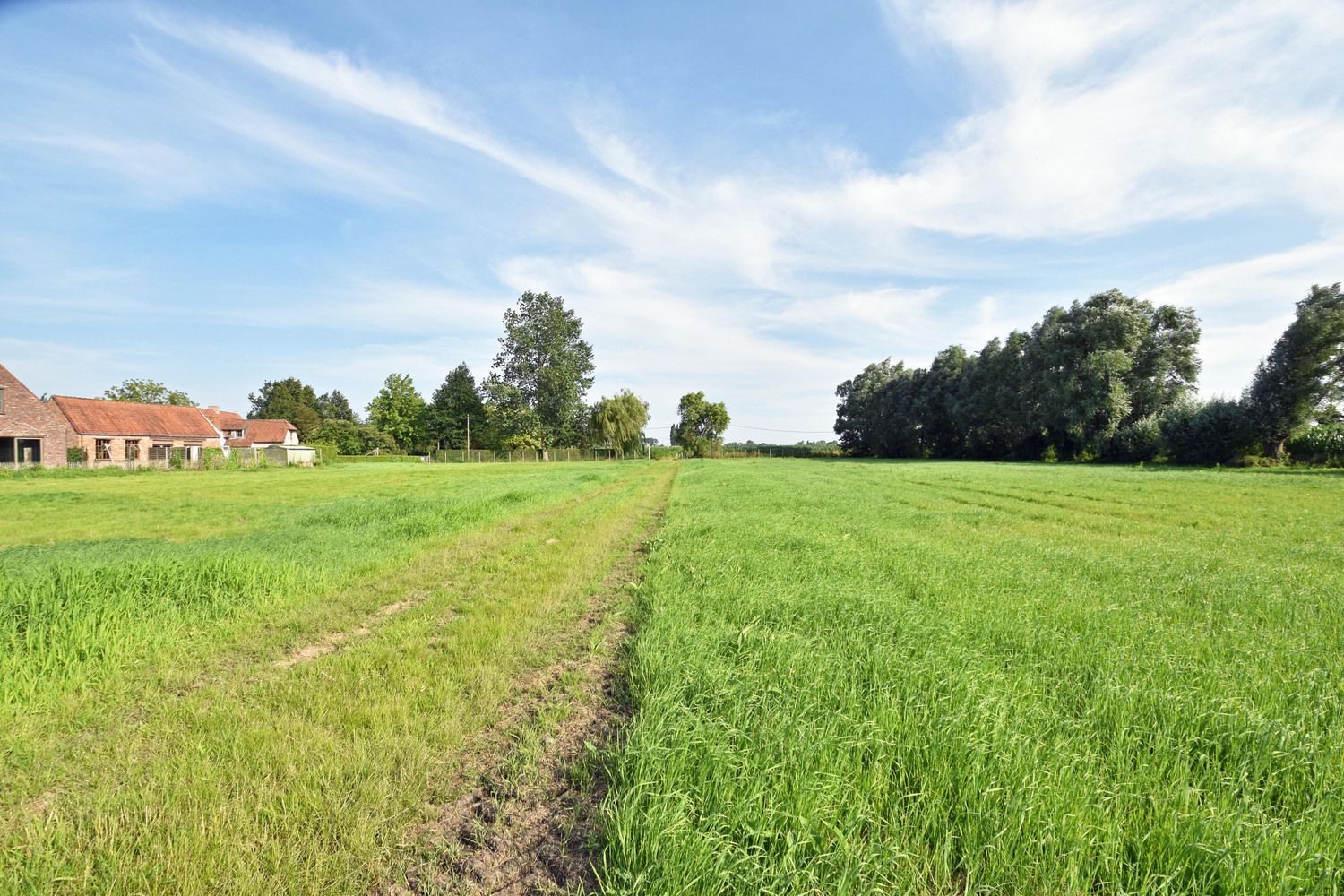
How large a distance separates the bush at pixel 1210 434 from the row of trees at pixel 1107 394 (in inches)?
2.5

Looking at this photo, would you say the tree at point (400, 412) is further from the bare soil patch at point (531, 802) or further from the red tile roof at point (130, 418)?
the bare soil patch at point (531, 802)

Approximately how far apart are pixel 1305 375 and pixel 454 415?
91.2 meters

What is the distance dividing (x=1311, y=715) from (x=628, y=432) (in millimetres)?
65289

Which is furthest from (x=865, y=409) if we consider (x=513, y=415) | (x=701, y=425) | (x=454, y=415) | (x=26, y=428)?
(x=26, y=428)

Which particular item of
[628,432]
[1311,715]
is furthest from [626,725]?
[628,432]

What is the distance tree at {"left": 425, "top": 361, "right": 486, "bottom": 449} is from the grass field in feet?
263

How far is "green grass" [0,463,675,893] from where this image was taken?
2.28 metres

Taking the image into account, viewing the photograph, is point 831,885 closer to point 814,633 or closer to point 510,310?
point 814,633

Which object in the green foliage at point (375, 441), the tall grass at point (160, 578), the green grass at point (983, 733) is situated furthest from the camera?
the green foliage at point (375, 441)

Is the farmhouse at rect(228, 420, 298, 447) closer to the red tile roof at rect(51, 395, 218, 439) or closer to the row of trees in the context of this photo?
the red tile roof at rect(51, 395, 218, 439)

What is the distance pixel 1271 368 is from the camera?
31938mm

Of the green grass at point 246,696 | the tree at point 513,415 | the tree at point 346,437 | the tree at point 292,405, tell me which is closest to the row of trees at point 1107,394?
the green grass at point 246,696

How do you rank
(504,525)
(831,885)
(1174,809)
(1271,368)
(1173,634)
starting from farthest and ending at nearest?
(1271,368), (504,525), (1173,634), (1174,809), (831,885)

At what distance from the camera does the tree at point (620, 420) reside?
6669cm
